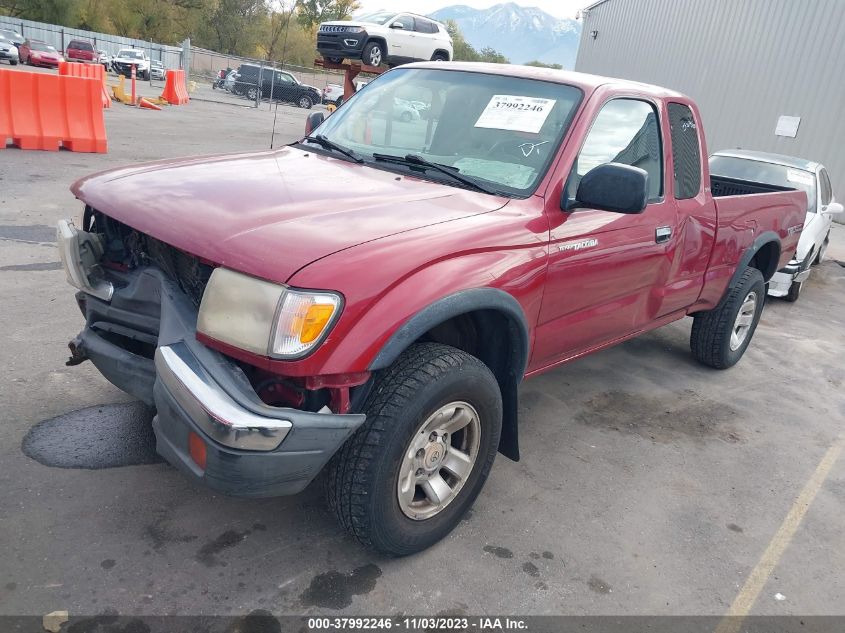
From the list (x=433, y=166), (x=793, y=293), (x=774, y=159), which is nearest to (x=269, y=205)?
(x=433, y=166)

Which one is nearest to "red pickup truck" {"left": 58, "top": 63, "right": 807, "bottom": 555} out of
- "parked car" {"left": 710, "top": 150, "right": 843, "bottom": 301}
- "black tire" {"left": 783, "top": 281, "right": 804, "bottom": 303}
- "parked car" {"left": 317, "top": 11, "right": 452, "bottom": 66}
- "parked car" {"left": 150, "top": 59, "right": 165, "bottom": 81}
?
"parked car" {"left": 710, "top": 150, "right": 843, "bottom": 301}

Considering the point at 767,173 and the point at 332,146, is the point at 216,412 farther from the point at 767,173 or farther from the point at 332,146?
the point at 767,173

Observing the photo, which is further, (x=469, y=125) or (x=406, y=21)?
(x=406, y=21)

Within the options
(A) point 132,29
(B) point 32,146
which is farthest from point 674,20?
(A) point 132,29

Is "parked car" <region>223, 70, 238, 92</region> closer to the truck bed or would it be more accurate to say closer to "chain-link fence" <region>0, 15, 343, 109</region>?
"chain-link fence" <region>0, 15, 343, 109</region>

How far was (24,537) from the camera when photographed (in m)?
2.69

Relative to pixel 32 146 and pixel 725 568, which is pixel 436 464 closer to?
pixel 725 568

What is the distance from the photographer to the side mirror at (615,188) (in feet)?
9.64

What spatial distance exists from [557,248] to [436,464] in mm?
1080

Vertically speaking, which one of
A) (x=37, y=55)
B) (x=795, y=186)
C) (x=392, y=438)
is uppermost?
(x=795, y=186)

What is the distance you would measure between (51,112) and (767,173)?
10563 mm

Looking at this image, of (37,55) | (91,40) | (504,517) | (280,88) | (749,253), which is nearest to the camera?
(504,517)

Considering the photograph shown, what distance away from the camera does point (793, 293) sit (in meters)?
8.29

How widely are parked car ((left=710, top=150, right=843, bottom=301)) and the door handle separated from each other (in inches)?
182
